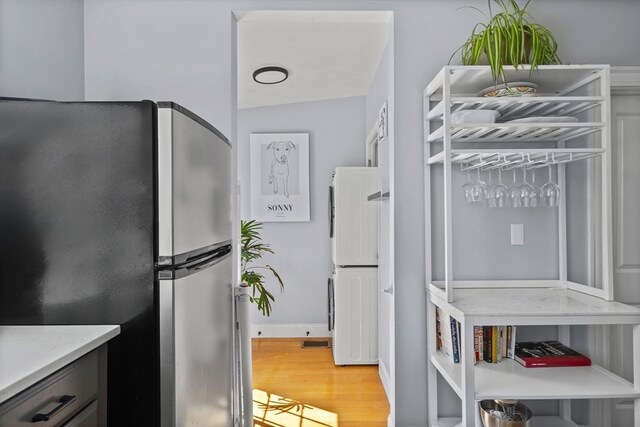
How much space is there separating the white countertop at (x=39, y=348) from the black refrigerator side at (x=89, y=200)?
3.4 inches

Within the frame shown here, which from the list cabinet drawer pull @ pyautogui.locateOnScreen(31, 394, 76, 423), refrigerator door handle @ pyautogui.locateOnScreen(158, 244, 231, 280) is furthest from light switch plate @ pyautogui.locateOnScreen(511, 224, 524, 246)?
cabinet drawer pull @ pyautogui.locateOnScreen(31, 394, 76, 423)

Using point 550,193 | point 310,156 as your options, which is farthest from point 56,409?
point 310,156

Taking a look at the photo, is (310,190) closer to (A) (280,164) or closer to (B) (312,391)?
(A) (280,164)

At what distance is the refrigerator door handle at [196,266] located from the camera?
1.28 meters

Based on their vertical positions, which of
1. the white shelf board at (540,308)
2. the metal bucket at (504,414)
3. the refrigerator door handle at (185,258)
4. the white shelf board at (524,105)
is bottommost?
the metal bucket at (504,414)

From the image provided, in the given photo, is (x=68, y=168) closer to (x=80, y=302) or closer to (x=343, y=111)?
(x=80, y=302)

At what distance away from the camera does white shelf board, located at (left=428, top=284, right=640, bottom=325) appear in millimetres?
1806

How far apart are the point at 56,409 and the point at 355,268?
9.05ft

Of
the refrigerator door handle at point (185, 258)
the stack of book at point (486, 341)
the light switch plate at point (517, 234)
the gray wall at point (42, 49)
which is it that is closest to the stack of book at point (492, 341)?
the stack of book at point (486, 341)

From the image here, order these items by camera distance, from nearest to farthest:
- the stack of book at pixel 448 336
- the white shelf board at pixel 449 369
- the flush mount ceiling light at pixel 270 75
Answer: the white shelf board at pixel 449 369
the stack of book at pixel 448 336
the flush mount ceiling light at pixel 270 75

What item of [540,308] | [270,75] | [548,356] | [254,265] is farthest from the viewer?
[254,265]

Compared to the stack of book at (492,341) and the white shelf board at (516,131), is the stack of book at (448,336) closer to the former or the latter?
the stack of book at (492,341)

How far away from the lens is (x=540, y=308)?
6.20 feet

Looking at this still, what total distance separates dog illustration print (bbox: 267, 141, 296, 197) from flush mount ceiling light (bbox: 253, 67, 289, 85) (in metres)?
0.84
